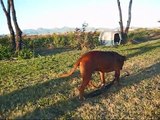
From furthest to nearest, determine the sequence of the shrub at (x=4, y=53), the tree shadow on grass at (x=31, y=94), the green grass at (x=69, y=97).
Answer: the shrub at (x=4, y=53) → the tree shadow on grass at (x=31, y=94) → the green grass at (x=69, y=97)

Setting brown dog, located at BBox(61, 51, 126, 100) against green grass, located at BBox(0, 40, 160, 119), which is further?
brown dog, located at BBox(61, 51, 126, 100)

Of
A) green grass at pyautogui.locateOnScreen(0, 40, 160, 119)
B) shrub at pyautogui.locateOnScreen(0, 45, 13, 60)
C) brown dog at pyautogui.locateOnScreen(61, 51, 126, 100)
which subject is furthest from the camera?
shrub at pyautogui.locateOnScreen(0, 45, 13, 60)

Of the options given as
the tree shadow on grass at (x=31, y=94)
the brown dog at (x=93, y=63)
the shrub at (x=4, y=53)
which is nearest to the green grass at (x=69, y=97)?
the tree shadow on grass at (x=31, y=94)

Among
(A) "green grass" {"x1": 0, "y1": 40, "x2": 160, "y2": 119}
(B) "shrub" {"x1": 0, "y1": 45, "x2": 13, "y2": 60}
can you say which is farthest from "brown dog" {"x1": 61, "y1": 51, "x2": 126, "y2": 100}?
(B) "shrub" {"x1": 0, "y1": 45, "x2": 13, "y2": 60}

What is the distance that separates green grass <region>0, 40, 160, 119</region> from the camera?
925cm

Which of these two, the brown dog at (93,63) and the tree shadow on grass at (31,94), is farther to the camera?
the brown dog at (93,63)

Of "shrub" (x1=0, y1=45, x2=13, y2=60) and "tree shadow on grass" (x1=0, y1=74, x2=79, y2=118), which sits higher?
"tree shadow on grass" (x1=0, y1=74, x2=79, y2=118)

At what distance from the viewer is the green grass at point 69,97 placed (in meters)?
9.25

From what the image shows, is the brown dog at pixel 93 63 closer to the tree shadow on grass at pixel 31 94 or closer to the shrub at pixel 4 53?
the tree shadow on grass at pixel 31 94

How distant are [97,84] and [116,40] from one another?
18635 millimetres

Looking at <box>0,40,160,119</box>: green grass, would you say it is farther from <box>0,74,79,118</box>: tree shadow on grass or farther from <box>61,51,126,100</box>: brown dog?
<box>61,51,126,100</box>: brown dog

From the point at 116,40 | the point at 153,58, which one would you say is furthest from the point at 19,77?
the point at 116,40

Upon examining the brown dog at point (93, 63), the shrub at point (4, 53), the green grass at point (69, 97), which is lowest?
the shrub at point (4, 53)

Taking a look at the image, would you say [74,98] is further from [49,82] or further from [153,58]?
[153,58]
